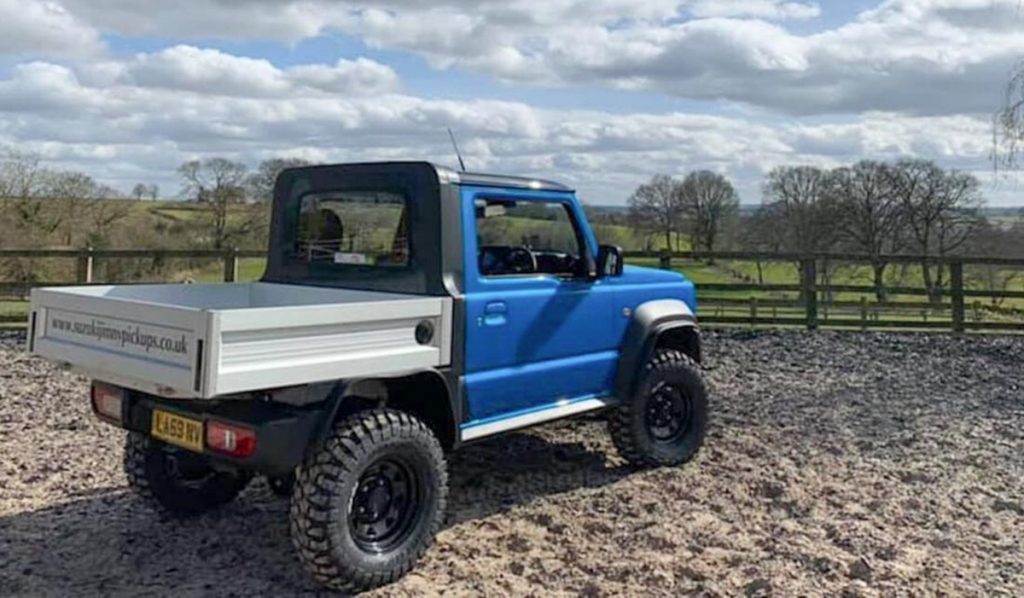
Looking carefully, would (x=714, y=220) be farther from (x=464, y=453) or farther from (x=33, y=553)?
(x=33, y=553)

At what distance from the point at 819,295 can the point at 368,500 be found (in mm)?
9876

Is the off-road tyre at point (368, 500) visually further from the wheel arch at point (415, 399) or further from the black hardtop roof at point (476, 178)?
the black hardtop roof at point (476, 178)

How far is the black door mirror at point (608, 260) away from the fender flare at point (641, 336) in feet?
1.20

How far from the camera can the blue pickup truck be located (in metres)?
3.18

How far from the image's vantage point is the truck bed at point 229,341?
9.57ft

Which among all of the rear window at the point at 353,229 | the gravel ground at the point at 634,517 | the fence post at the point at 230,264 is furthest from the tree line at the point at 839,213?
the rear window at the point at 353,229

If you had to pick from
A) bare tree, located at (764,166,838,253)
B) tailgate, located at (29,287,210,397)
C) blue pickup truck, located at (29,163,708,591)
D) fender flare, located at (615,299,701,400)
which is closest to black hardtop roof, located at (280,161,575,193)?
blue pickup truck, located at (29,163,708,591)

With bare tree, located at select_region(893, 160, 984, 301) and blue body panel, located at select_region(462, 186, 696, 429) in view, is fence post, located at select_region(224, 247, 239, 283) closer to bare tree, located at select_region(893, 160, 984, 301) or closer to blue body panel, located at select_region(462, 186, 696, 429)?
blue body panel, located at select_region(462, 186, 696, 429)

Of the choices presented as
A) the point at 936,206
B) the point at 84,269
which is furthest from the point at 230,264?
the point at 936,206

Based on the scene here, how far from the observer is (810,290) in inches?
440

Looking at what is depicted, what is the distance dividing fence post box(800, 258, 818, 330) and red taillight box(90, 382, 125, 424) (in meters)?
9.48

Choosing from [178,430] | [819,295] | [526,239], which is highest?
[526,239]

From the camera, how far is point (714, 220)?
1955 cm

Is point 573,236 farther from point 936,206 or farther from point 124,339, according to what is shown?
point 936,206
